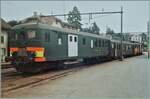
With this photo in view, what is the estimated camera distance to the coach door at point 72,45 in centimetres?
2211

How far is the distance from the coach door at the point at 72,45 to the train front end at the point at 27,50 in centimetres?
416

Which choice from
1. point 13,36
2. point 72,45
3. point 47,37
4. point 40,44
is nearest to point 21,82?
point 40,44

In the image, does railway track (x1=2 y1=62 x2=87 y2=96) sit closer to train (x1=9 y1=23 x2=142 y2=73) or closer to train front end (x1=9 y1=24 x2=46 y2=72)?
A: train front end (x1=9 y1=24 x2=46 y2=72)

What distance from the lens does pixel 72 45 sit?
74.1 feet

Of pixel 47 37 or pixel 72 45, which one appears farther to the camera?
pixel 72 45

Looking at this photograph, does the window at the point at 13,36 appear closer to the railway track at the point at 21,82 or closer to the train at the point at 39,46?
the train at the point at 39,46

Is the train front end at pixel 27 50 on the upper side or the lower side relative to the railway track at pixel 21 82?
upper

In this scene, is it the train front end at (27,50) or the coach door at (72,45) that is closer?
the train front end at (27,50)

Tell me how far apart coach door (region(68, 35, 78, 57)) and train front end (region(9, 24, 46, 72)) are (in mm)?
4158

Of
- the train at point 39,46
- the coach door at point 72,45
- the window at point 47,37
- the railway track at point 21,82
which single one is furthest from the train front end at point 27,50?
the coach door at point 72,45

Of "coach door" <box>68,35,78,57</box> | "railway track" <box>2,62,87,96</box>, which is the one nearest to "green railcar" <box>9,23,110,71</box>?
"coach door" <box>68,35,78,57</box>

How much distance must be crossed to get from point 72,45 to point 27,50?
538 centimetres

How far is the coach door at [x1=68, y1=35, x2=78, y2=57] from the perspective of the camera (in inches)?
871

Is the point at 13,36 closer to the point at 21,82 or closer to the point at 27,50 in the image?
the point at 27,50
